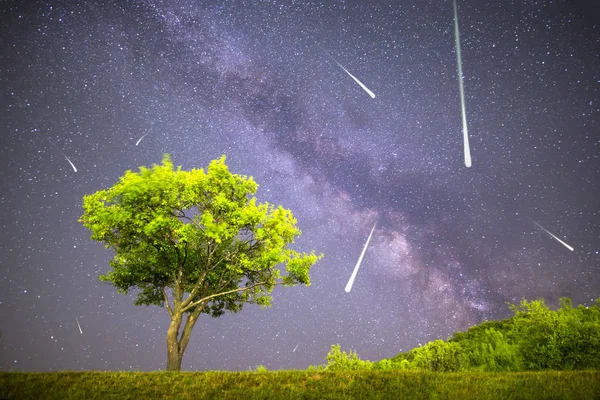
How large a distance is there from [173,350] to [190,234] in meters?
6.97

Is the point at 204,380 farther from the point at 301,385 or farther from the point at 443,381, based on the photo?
the point at 443,381

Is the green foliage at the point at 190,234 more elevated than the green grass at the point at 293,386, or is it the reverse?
the green foliage at the point at 190,234

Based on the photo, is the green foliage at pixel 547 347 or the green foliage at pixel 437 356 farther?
the green foliage at pixel 437 356

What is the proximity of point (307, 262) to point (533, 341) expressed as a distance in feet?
101

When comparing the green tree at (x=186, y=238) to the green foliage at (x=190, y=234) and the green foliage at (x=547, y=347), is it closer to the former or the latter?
the green foliage at (x=190, y=234)

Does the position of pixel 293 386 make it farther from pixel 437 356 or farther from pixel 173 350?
pixel 437 356

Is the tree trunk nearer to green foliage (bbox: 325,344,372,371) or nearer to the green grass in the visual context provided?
the green grass

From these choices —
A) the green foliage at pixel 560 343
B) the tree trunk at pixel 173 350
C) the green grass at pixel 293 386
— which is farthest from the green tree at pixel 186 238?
the green foliage at pixel 560 343

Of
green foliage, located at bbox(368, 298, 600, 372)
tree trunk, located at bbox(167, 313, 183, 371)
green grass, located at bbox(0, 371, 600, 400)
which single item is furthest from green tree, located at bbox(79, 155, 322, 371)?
green foliage, located at bbox(368, 298, 600, 372)

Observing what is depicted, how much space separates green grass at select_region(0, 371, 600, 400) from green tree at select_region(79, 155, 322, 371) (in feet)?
27.0

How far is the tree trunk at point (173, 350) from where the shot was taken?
1730cm

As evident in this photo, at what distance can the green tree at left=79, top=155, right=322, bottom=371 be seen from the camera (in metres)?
18.0

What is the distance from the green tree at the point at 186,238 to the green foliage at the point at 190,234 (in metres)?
0.06

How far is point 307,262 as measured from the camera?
66.0 ft
